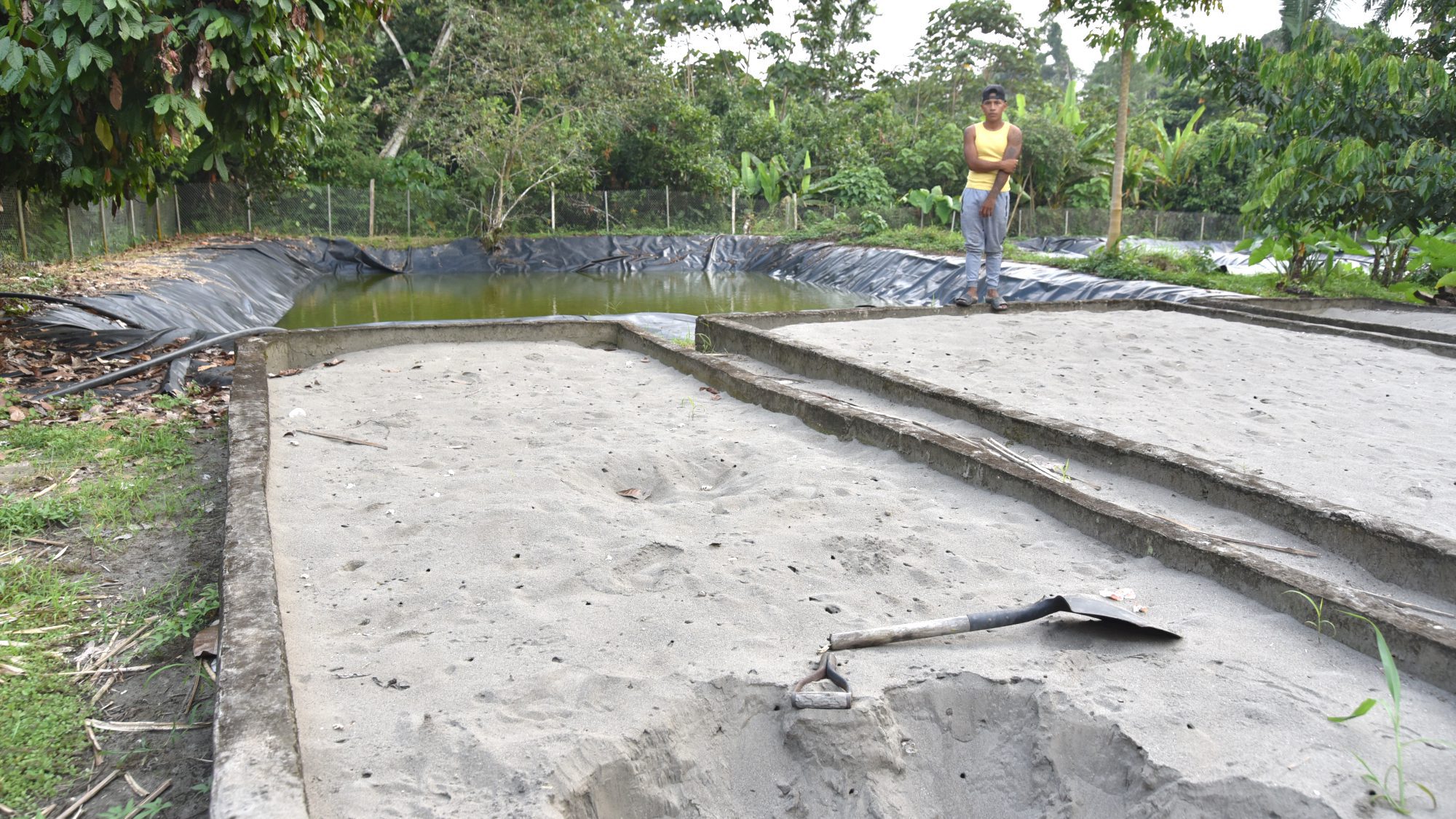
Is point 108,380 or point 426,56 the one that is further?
point 426,56

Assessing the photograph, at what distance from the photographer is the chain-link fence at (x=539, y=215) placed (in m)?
18.8

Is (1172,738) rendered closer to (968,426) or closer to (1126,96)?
(968,426)

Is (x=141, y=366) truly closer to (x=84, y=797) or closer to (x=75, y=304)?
(x=75, y=304)

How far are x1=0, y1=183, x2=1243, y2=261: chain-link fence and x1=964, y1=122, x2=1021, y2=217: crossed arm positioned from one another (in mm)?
12489

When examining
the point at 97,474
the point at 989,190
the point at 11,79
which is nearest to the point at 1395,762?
the point at 97,474

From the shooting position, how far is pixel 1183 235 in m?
22.4

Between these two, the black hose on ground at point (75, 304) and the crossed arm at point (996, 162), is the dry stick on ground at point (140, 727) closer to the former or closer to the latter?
the black hose on ground at point (75, 304)

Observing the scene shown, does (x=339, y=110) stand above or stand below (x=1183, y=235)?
above

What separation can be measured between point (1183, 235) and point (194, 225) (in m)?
21.5

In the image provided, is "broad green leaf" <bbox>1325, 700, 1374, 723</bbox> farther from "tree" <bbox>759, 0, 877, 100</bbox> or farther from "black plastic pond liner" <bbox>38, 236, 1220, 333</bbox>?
"tree" <bbox>759, 0, 877, 100</bbox>

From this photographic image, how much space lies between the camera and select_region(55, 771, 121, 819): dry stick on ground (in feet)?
5.63

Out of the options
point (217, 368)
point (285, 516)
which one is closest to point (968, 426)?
point (285, 516)

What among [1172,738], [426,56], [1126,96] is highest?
[426,56]

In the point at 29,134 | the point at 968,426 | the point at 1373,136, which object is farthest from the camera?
the point at 1373,136
